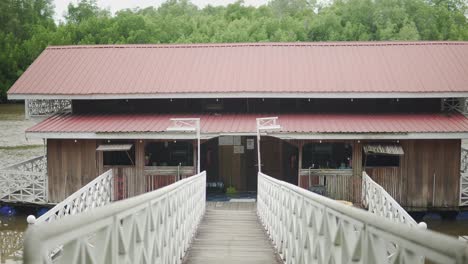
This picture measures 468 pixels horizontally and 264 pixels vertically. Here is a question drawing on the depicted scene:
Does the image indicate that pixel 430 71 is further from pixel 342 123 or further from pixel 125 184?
pixel 125 184

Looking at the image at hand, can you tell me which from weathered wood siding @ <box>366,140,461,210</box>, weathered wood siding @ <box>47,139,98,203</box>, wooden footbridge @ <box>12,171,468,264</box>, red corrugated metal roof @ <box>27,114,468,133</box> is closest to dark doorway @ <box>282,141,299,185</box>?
red corrugated metal roof @ <box>27,114,468,133</box>

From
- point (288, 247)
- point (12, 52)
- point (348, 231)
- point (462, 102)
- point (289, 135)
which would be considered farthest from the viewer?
point (12, 52)

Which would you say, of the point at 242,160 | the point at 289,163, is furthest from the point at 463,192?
the point at 242,160

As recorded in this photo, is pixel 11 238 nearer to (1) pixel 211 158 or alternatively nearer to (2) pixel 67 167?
(2) pixel 67 167

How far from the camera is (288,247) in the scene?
6.77 m

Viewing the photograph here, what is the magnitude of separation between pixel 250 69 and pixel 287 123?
363 cm

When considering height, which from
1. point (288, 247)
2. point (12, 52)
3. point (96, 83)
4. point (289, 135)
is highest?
point (12, 52)

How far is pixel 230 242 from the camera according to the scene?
8.65 m

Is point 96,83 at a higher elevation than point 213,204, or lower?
higher

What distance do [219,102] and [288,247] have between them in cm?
1296

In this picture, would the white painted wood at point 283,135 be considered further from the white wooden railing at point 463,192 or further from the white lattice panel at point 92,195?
the white wooden railing at point 463,192

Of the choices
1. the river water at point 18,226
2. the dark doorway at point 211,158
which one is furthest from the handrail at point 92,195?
the dark doorway at point 211,158

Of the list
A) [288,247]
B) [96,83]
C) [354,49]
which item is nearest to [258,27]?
[354,49]

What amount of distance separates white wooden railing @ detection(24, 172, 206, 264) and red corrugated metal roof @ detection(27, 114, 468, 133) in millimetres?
10417
